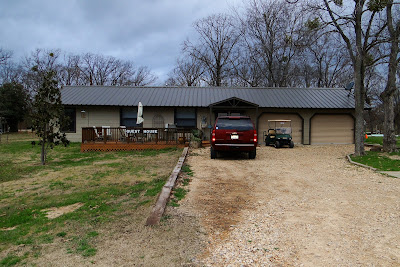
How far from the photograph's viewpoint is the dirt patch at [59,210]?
451 centimetres

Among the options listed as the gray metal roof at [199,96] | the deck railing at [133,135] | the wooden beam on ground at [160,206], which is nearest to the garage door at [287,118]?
the gray metal roof at [199,96]

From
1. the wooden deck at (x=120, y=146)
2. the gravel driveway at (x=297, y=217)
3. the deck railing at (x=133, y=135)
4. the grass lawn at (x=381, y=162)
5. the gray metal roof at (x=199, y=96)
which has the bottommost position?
the gravel driveway at (x=297, y=217)

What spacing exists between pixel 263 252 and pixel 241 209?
5.05ft

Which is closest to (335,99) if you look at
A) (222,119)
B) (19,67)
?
(222,119)

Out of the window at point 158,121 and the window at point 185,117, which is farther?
the window at point 185,117

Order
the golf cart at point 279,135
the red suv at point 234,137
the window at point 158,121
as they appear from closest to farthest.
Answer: the red suv at point 234,137 < the golf cart at point 279,135 < the window at point 158,121

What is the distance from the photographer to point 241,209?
4.66 meters

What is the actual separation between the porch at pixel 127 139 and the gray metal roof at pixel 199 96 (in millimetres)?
2443

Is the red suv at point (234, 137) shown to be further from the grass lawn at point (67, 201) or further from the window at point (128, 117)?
the window at point (128, 117)

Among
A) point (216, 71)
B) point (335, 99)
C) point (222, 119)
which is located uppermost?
point (216, 71)

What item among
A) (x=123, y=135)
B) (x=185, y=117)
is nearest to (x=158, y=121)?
(x=185, y=117)

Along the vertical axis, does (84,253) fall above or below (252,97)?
below

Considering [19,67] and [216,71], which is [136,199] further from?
[19,67]

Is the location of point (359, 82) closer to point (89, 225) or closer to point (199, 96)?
point (199, 96)
